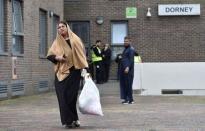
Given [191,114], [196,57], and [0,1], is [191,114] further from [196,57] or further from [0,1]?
[196,57]

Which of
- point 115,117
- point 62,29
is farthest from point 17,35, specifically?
point 62,29

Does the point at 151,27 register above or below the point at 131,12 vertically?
below

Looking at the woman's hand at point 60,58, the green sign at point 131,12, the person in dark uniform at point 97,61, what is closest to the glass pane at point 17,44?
the person in dark uniform at point 97,61

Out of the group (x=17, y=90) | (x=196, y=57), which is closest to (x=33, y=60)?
(x=17, y=90)

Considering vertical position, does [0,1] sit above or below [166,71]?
above

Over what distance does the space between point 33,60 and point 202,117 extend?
1044cm

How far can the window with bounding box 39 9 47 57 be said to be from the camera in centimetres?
2502

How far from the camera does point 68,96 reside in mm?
11602

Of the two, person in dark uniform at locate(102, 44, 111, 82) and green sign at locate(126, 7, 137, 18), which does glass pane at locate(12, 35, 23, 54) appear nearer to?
person in dark uniform at locate(102, 44, 111, 82)

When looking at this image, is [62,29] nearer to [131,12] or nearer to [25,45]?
[25,45]

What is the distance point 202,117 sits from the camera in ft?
45.8

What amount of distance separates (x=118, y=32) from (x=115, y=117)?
18.4m

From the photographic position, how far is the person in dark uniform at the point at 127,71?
18.4 meters

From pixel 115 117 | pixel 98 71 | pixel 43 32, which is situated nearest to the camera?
pixel 115 117
